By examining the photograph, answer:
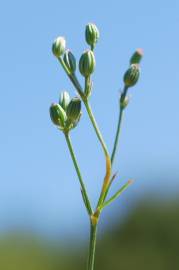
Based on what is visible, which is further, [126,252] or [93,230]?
[126,252]

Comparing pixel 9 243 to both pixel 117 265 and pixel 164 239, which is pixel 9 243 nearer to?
pixel 117 265

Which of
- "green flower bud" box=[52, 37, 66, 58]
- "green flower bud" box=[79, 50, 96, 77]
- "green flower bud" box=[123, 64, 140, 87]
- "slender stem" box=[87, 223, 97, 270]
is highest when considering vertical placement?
"green flower bud" box=[52, 37, 66, 58]

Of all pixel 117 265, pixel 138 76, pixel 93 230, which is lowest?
pixel 93 230

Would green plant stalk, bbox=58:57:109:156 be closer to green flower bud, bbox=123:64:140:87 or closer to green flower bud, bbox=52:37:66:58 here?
green flower bud, bbox=52:37:66:58

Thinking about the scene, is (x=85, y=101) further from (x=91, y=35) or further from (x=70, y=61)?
(x=91, y=35)

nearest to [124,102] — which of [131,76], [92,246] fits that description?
[131,76]

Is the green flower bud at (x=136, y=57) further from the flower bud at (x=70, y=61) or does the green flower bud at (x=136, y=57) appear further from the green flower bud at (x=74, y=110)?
the green flower bud at (x=74, y=110)

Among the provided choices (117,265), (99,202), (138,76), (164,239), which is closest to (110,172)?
(99,202)

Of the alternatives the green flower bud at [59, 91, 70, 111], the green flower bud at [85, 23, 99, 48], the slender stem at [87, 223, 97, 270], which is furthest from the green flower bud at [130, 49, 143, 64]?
the slender stem at [87, 223, 97, 270]
